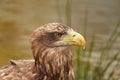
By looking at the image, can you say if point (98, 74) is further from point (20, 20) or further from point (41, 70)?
point (20, 20)

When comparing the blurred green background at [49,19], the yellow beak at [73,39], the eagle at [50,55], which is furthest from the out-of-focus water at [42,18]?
the yellow beak at [73,39]

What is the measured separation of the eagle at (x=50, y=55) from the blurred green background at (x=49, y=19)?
405cm

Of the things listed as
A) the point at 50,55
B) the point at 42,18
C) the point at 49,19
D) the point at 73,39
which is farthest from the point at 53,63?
the point at 42,18

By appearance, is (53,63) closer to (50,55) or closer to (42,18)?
(50,55)

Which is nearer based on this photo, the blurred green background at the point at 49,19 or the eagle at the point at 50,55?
the eagle at the point at 50,55

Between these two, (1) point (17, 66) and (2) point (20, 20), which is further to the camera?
(2) point (20, 20)

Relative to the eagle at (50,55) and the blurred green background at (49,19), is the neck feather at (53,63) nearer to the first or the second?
the eagle at (50,55)

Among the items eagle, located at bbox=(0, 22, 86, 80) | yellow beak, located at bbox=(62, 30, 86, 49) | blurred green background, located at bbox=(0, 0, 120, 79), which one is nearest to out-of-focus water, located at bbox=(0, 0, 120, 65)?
blurred green background, located at bbox=(0, 0, 120, 79)

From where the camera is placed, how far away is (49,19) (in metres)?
11.0

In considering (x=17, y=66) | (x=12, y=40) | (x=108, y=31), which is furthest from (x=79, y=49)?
(x=108, y=31)

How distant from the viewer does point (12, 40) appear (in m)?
9.90

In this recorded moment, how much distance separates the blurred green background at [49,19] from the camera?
32.0ft

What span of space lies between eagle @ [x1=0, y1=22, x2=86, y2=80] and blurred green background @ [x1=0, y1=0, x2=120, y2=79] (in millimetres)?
4048

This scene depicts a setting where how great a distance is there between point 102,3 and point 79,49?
6.37 meters
